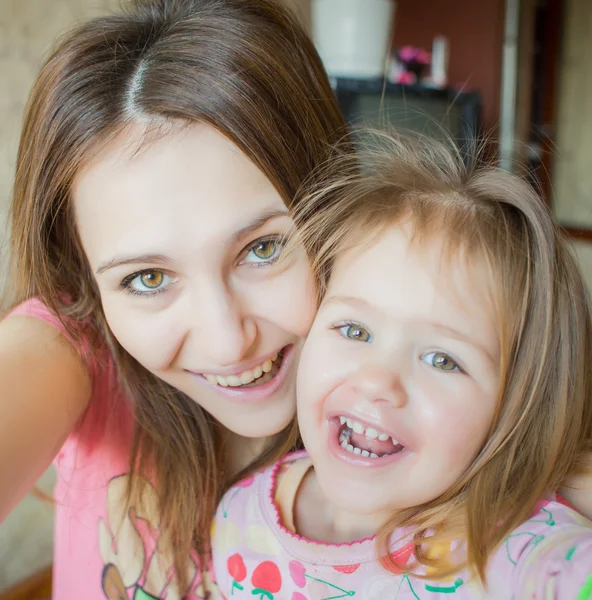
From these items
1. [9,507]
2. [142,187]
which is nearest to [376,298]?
[142,187]

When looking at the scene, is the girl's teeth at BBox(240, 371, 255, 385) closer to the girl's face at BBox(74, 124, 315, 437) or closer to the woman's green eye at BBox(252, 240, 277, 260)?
the girl's face at BBox(74, 124, 315, 437)

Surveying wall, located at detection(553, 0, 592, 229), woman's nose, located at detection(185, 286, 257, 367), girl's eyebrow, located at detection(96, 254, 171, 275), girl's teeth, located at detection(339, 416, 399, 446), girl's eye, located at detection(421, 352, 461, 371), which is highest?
girl's eyebrow, located at detection(96, 254, 171, 275)

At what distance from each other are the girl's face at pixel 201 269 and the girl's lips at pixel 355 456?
148mm

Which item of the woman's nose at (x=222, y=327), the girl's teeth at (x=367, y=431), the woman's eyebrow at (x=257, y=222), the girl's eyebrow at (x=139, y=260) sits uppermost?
the woman's eyebrow at (x=257, y=222)

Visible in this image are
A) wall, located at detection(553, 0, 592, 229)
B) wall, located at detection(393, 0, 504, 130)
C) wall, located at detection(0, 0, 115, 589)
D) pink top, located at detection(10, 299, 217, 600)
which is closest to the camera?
pink top, located at detection(10, 299, 217, 600)

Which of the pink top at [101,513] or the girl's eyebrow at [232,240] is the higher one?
the girl's eyebrow at [232,240]

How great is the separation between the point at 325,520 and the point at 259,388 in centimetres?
22

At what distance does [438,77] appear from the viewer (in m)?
3.46

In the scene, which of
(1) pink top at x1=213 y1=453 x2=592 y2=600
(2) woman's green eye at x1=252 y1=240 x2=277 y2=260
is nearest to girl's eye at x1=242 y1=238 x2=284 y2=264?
(2) woman's green eye at x1=252 y1=240 x2=277 y2=260

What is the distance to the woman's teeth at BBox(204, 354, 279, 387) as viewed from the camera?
1.00m

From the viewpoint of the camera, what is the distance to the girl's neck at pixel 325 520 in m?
0.98

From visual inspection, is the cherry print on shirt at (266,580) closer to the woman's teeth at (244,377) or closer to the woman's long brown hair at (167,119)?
the woman's long brown hair at (167,119)

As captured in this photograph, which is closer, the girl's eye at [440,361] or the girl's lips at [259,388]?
the girl's eye at [440,361]

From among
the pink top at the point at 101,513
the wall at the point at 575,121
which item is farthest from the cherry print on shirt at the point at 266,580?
the wall at the point at 575,121
